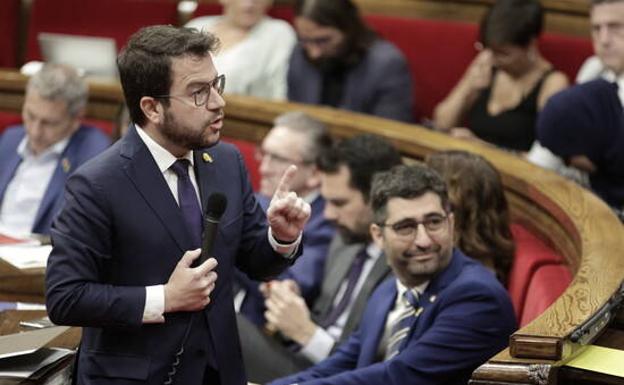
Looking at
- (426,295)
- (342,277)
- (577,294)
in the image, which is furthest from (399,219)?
(342,277)

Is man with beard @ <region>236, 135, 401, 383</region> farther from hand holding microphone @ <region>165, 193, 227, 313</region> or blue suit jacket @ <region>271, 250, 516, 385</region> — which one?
hand holding microphone @ <region>165, 193, 227, 313</region>

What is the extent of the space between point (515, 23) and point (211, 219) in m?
1.50

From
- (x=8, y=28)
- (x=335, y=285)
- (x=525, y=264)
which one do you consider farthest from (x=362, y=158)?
(x=8, y=28)

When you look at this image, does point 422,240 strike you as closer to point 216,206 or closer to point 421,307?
point 421,307

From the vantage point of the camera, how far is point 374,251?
2.19 m

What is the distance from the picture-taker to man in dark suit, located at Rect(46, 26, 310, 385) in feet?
4.24

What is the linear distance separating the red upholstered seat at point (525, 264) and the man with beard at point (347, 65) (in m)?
0.89

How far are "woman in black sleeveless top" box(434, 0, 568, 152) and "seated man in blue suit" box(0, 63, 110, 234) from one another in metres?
0.74

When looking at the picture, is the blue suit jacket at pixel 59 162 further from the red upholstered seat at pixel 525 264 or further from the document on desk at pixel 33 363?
the document on desk at pixel 33 363

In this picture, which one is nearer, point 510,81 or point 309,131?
point 309,131

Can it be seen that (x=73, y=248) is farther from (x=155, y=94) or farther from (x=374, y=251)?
(x=374, y=251)

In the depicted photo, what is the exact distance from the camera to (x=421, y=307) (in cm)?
173

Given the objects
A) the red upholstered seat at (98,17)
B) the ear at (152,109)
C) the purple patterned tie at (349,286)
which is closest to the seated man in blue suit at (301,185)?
the purple patterned tie at (349,286)

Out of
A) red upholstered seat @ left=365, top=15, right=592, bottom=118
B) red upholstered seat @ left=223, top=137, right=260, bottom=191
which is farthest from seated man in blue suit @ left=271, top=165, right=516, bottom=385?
red upholstered seat @ left=365, top=15, right=592, bottom=118
